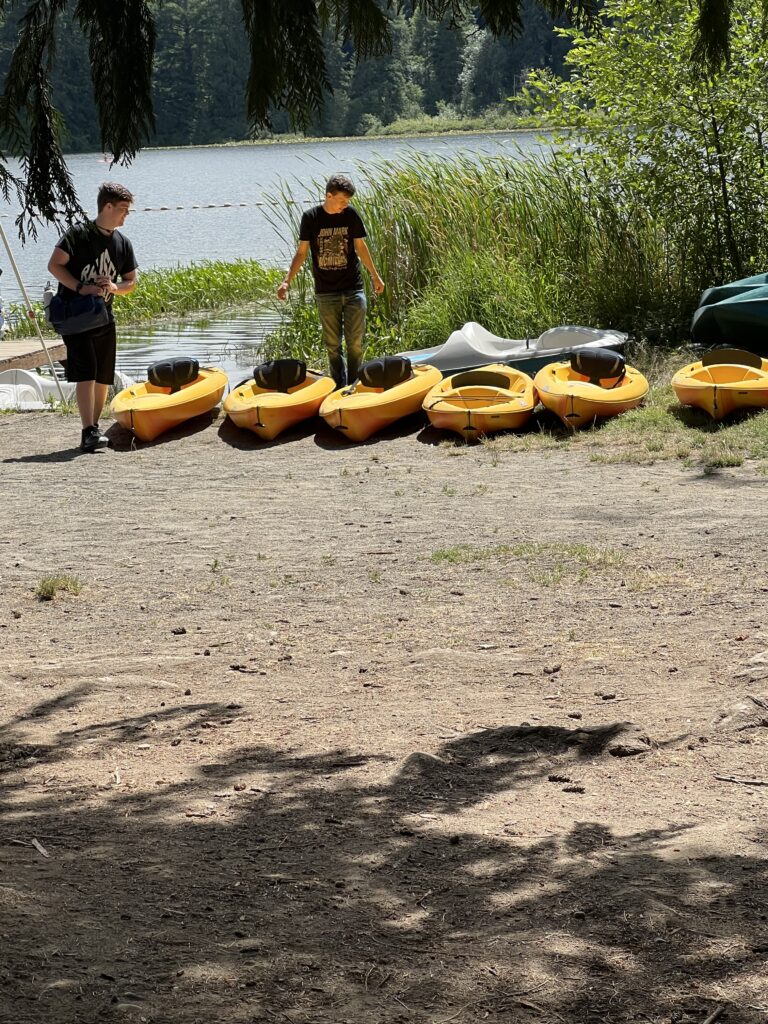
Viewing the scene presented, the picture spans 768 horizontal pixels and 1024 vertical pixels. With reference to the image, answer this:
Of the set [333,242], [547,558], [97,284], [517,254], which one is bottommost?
[547,558]

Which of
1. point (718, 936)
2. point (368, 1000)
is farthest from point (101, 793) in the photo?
point (718, 936)

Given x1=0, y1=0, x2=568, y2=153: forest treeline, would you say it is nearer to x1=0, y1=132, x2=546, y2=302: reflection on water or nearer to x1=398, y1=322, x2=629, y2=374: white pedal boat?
x1=398, y1=322, x2=629, y2=374: white pedal boat

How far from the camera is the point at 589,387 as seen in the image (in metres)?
9.77

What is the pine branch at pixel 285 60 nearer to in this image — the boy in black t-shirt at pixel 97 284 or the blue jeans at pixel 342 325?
the boy in black t-shirt at pixel 97 284

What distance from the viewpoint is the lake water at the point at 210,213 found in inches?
619

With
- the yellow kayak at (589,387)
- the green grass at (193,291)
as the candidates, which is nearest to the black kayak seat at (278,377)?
the yellow kayak at (589,387)

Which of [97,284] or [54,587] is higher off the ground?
[97,284]

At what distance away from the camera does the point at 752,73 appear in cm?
1216

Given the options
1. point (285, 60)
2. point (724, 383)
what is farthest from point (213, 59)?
point (724, 383)

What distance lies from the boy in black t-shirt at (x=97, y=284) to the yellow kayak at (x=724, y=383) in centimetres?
412

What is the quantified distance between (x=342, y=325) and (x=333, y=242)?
0.77 metres

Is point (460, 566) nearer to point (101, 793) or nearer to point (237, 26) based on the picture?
point (101, 793)

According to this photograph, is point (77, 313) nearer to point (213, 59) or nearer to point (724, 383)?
point (724, 383)

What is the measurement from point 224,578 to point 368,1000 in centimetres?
401
